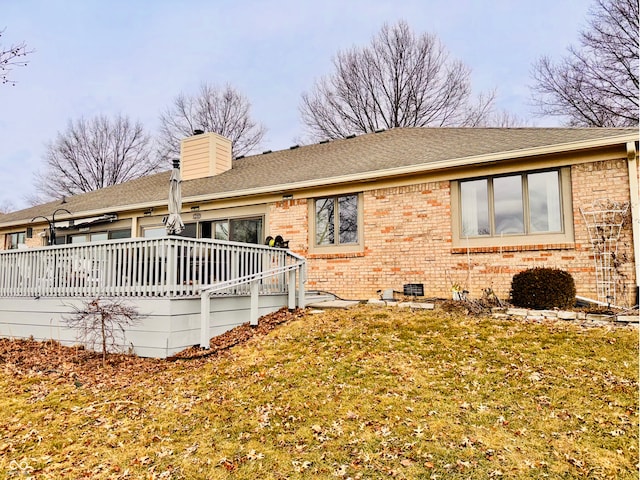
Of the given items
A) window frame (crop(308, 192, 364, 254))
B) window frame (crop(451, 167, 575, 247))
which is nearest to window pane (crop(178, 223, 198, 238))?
window frame (crop(308, 192, 364, 254))

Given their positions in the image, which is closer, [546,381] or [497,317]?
[546,381]

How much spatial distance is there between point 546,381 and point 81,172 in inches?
1435

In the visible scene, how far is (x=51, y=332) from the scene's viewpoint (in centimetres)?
870

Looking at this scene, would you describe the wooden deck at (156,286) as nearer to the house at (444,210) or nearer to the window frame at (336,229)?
the window frame at (336,229)

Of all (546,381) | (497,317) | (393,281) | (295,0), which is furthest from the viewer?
(295,0)

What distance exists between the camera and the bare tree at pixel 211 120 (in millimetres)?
32656

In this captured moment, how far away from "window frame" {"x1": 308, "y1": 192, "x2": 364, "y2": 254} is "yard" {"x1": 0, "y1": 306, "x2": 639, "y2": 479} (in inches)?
149

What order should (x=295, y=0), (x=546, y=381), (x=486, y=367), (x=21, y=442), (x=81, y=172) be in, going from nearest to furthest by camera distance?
(x=21, y=442)
(x=546, y=381)
(x=486, y=367)
(x=295, y=0)
(x=81, y=172)

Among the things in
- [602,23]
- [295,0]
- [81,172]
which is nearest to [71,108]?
[81,172]

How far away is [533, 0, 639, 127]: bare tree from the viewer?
2158 cm

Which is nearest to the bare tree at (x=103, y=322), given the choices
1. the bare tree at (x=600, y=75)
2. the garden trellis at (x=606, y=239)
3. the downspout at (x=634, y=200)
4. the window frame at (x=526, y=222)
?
the window frame at (x=526, y=222)

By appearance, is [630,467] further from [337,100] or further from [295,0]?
[337,100]

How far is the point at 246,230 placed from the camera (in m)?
12.9

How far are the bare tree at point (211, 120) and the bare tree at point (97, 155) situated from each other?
2.09 metres
